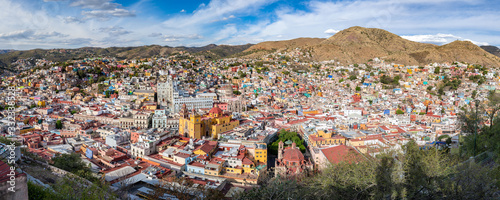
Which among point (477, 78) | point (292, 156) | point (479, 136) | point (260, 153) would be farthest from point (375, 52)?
point (479, 136)

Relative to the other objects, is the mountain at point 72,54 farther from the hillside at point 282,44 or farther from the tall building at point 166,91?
the tall building at point 166,91

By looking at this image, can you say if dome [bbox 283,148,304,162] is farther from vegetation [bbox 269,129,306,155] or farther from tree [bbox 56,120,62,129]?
tree [bbox 56,120,62,129]

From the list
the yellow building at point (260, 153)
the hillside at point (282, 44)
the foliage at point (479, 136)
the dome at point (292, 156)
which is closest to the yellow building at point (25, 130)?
the yellow building at point (260, 153)

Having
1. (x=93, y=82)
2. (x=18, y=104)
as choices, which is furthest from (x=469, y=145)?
(x=93, y=82)

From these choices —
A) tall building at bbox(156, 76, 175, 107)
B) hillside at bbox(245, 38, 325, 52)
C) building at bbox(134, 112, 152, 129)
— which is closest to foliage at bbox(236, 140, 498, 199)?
building at bbox(134, 112, 152, 129)

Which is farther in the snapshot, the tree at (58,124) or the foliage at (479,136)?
the tree at (58,124)

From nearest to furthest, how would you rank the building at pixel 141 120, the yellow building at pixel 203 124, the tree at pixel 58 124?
the yellow building at pixel 203 124, the tree at pixel 58 124, the building at pixel 141 120
